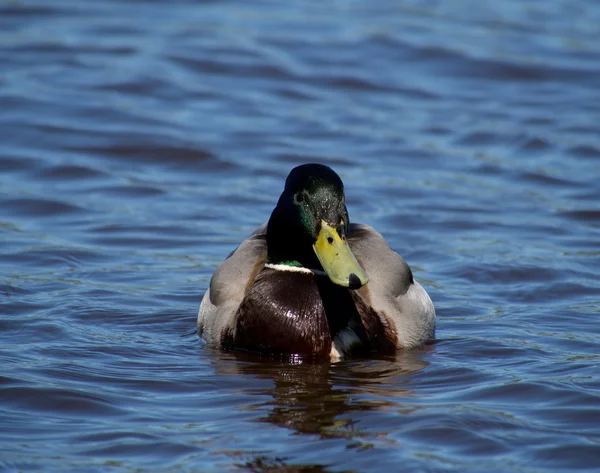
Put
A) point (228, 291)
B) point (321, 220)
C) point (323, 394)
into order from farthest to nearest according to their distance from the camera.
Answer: point (228, 291)
point (321, 220)
point (323, 394)

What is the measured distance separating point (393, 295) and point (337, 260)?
2.39 ft

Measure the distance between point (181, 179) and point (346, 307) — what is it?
4.26 meters

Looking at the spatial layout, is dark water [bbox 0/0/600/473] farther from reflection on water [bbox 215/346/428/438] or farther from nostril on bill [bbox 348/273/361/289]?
nostril on bill [bbox 348/273/361/289]

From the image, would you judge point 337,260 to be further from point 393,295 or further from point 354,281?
point 393,295

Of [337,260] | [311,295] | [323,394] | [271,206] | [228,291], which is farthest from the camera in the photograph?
A: [271,206]

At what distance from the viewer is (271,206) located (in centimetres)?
978

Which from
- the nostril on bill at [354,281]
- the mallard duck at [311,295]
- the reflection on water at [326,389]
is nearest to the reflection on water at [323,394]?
the reflection on water at [326,389]

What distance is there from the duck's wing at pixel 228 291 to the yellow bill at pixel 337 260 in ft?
2.12

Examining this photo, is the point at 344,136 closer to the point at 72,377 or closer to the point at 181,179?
the point at 181,179

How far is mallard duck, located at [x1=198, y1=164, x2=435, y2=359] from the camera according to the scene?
627 centimetres

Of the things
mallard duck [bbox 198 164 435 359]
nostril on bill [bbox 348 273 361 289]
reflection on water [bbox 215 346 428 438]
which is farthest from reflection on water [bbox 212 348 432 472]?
nostril on bill [bbox 348 273 361 289]

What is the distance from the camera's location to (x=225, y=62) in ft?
45.5

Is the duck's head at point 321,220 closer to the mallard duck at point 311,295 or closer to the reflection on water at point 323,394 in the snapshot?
the mallard duck at point 311,295

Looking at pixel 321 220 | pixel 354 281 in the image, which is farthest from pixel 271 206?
pixel 354 281
